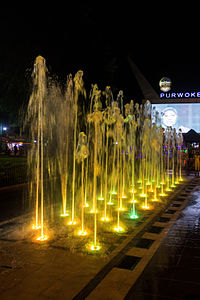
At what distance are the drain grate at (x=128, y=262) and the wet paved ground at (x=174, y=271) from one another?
213 mm

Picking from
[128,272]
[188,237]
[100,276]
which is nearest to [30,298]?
[100,276]

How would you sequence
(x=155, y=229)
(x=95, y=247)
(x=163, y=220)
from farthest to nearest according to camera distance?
(x=163, y=220), (x=155, y=229), (x=95, y=247)

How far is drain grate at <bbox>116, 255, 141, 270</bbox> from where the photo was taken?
4.04m

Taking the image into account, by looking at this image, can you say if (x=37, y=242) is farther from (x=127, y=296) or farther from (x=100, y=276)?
(x=127, y=296)

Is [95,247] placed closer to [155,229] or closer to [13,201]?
[155,229]

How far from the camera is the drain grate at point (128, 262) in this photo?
4.04 metres

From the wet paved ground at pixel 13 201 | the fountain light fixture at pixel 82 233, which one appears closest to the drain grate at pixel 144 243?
the fountain light fixture at pixel 82 233

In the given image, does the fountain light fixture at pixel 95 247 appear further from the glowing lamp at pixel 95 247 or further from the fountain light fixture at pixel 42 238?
the fountain light fixture at pixel 42 238

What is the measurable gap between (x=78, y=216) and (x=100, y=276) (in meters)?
3.32

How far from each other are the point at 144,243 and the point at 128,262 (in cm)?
96

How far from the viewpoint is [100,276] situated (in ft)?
12.2

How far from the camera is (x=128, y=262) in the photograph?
4242mm

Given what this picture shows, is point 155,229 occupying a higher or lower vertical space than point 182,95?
lower

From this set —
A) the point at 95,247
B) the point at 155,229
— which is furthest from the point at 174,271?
the point at 155,229
